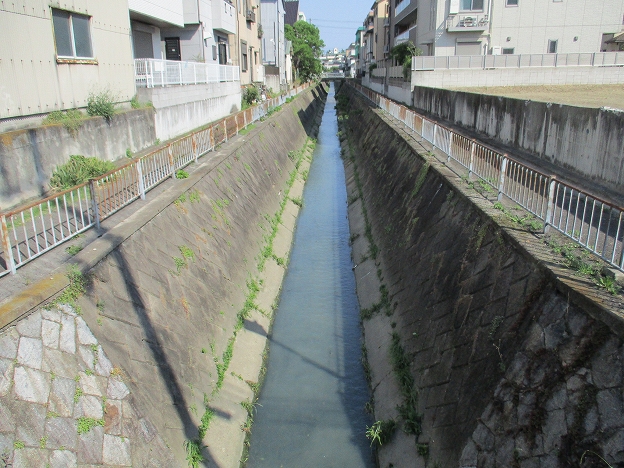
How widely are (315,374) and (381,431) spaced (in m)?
2.08

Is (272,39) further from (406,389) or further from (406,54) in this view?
(406,389)

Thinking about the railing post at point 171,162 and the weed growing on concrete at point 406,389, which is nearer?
the weed growing on concrete at point 406,389

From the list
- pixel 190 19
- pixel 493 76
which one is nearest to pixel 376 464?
pixel 190 19

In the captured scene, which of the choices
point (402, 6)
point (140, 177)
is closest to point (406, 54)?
point (402, 6)

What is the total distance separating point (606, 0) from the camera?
95.7 ft

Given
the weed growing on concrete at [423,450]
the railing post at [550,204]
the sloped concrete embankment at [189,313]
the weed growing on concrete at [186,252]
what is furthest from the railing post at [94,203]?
the railing post at [550,204]

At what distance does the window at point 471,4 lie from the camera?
2945 cm

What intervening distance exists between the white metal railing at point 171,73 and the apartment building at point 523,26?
1580cm

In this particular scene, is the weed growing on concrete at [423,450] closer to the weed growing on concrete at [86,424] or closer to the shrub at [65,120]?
the weed growing on concrete at [86,424]

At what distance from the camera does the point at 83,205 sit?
8.86 m

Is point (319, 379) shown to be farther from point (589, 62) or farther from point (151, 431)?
point (589, 62)

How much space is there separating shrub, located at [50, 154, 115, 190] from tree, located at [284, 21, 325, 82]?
5700cm

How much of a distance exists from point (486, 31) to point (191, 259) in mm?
28308

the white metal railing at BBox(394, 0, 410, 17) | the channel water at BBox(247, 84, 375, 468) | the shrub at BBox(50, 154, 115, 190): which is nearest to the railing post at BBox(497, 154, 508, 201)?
the channel water at BBox(247, 84, 375, 468)
